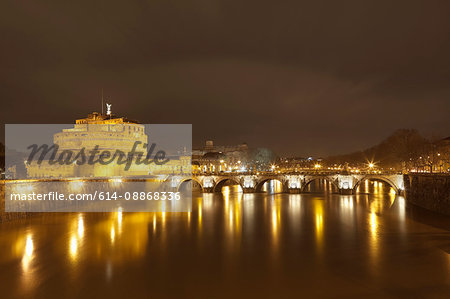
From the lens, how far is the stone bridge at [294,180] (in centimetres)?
3875

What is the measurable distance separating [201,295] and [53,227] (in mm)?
16434

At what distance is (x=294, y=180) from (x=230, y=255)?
95.5ft

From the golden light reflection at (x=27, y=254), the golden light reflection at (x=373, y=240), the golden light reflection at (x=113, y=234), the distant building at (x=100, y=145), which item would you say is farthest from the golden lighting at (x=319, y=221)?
the distant building at (x=100, y=145)

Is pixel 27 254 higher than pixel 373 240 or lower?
higher

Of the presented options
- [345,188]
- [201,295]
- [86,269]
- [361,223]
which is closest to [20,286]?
[86,269]

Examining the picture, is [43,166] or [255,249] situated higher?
[43,166]

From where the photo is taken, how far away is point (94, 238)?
791 inches

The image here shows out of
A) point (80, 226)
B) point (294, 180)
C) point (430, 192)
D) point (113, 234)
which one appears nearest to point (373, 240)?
point (430, 192)

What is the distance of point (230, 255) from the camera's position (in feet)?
53.7

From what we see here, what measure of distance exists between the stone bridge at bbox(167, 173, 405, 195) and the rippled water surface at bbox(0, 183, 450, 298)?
12.1 metres

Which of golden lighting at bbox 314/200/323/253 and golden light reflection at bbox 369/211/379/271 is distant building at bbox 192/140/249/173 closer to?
golden lighting at bbox 314/200/323/253

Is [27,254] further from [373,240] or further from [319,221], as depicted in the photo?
[319,221]

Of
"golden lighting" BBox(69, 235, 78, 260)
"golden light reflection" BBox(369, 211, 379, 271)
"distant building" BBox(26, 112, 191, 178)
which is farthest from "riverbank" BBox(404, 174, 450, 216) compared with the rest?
"distant building" BBox(26, 112, 191, 178)

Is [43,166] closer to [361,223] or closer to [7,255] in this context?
[7,255]
